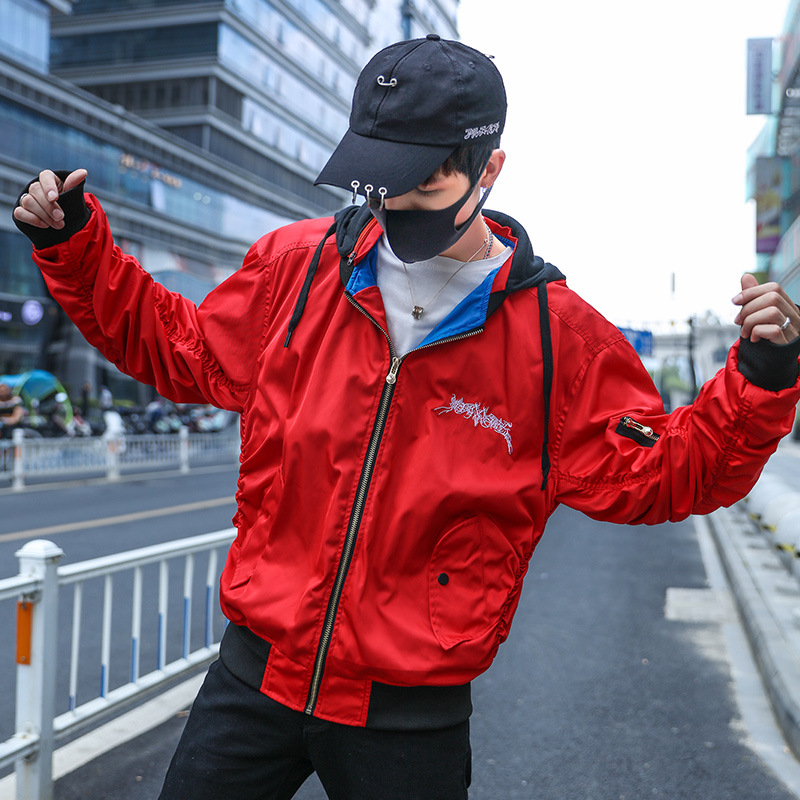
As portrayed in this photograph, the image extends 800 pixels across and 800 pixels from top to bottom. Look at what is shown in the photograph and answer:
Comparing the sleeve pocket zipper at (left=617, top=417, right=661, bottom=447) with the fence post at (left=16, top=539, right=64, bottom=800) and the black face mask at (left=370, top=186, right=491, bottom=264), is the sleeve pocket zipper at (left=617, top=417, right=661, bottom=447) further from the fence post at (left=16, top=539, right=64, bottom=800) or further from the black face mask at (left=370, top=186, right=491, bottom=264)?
the fence post at (left=16, top=539, right=64, bottom=800)

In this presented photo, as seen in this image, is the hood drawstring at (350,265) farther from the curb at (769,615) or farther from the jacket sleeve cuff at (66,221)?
the curb at (769,615)

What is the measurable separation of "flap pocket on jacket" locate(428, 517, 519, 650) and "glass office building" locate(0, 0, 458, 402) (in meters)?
28.8

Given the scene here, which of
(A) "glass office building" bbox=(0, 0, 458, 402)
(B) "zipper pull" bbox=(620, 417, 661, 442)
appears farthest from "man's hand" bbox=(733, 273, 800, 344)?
(A) "glass office building" bbox=(0, 0, 458, 402)

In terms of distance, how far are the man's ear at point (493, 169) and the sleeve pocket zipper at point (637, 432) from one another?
0.54 metres

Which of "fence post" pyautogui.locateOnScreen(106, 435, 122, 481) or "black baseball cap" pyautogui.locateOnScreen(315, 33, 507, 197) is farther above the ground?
"black baseball cap" pyautogui.locateOnScreen(315, 33, 507, 197)

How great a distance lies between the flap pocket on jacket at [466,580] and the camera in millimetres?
1683

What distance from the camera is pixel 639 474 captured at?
1.76m

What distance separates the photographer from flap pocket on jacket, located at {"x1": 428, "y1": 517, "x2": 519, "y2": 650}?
1.68m

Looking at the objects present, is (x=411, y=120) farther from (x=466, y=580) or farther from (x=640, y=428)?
(x=466, y=580)

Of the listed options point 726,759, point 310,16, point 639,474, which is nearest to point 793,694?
point 726,759

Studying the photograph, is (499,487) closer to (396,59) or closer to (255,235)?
(396,59)

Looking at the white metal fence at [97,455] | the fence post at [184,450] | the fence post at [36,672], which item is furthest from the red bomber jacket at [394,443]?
the fence post at [184,450]

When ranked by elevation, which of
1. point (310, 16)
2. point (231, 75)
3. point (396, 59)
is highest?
point (310, 16)

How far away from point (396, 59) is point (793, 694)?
4266mm
